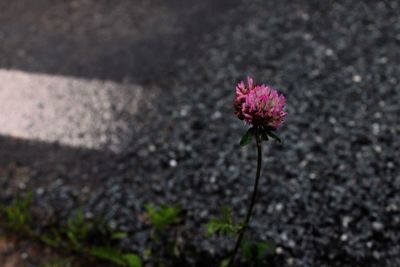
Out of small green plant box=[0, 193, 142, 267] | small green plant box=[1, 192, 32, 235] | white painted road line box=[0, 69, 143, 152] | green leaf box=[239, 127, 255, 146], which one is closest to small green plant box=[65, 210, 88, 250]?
small green plant box=[0, 193, 142, 267]

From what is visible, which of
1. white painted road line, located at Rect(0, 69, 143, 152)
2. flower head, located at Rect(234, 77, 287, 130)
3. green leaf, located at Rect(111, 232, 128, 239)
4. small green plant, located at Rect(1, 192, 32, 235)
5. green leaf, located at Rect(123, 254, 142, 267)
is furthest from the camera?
white painted road line, located at Rect(0, 69, 143, 152)

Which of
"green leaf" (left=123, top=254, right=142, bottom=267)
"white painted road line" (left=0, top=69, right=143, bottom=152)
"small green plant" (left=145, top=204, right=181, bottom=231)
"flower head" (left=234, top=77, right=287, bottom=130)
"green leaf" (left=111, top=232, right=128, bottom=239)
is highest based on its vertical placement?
"flower head" (left=234, top=77, right=287, bottom=130)

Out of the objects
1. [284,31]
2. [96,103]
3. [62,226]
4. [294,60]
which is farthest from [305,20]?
[62,226]

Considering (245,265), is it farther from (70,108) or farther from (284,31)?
(284,31)

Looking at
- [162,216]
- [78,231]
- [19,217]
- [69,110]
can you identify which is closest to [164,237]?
[162,216]

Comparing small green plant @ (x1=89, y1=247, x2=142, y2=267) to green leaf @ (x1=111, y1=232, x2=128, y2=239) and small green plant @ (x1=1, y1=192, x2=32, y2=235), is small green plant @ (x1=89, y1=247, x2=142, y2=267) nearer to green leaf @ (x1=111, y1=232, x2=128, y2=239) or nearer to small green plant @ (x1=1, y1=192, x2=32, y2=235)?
green leaf @ (x1=111, y1=232, x2=128, y2=239)

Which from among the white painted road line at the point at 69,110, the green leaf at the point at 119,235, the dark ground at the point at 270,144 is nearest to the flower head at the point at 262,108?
the dark ground at the point at 270,144

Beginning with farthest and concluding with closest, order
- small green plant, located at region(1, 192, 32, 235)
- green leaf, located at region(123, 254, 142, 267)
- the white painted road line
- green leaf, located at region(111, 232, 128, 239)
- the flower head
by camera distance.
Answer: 1. the white painted road line
2. small green plant, located at region(1, 192, 32, 235)
3. green leaf, located at region(111, 232, 128, 239)
4. green leaf, located at region(123, 254, 142, 267)
5. the flower head

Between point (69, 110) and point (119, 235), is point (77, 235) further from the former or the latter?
point (69, 110)
